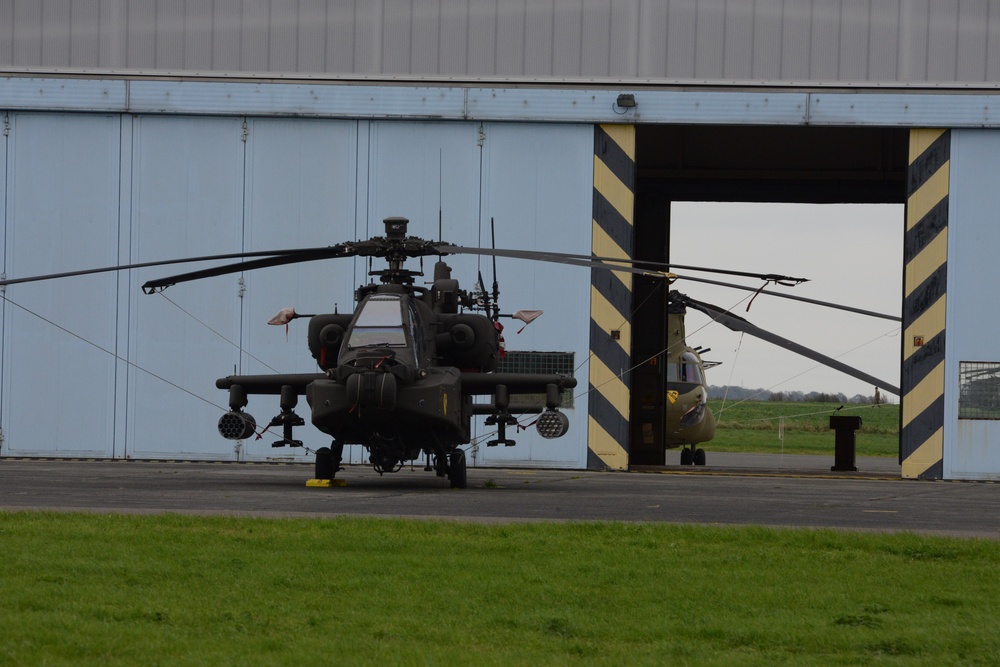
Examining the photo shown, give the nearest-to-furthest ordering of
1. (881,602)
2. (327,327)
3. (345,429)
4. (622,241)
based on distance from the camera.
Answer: (881,602) < (345,429) < (327,327) < (622,241)

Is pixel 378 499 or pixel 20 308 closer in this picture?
pixel 378 499

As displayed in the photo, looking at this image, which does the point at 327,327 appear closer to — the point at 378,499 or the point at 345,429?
the point at 345,429

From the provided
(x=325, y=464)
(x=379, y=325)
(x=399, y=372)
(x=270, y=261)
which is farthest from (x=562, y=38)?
(x=325, y=464)

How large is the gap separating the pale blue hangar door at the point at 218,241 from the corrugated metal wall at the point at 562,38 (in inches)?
46.5

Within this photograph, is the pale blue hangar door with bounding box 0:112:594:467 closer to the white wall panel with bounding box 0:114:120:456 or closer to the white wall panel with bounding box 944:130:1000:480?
the white wall panel with bounding box 0:114:120:456

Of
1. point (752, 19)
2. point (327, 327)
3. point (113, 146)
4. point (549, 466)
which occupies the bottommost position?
point (549, 466)

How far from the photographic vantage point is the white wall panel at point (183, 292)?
22.9 meters

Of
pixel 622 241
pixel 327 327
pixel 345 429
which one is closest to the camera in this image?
pixel 345 429

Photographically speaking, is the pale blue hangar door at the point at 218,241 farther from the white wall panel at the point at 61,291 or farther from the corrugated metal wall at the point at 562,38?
the corrugated metal wall at the point at 562,38

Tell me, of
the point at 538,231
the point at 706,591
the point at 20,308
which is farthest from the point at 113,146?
the point at 706,591

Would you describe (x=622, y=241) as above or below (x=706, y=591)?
above

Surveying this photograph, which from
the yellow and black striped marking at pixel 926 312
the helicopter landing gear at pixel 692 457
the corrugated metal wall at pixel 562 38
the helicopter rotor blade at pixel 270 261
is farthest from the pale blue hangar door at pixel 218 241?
the helicopter landing gear at pixel 692 457

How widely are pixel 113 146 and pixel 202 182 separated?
179 centimetres

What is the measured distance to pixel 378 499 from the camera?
14.0 m
